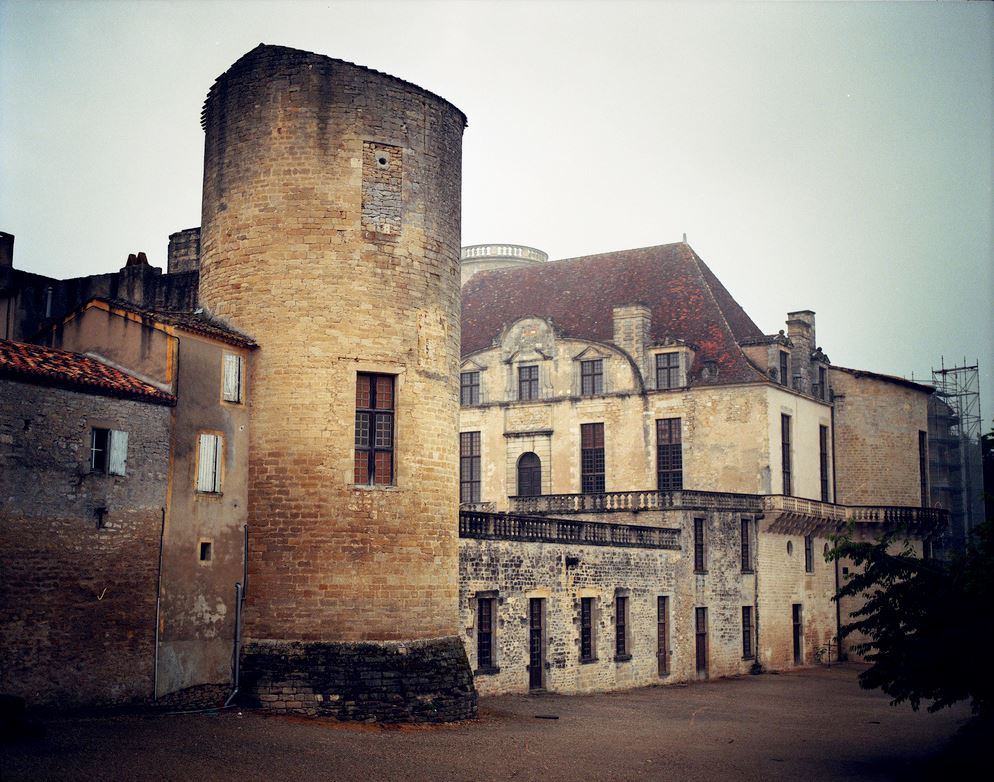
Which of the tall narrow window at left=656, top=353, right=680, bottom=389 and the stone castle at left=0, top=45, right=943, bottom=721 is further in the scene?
the tall narrow window at left=656, top=353, right=680, bottom=389

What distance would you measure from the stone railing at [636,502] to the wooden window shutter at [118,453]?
20.1 m

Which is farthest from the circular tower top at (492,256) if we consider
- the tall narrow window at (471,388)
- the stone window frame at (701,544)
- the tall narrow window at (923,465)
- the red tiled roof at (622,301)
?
the stone window frame at (701,544)

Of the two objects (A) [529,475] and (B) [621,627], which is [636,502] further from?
(A) [529,475]

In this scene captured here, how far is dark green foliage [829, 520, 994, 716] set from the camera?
1594cm

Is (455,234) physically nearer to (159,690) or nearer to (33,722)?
(159,690)

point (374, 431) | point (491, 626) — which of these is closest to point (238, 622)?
point (374, 431)

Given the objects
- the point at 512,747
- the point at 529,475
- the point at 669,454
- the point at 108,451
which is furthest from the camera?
the point at 529,475

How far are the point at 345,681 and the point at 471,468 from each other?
977 inches

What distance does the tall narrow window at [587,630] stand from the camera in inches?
1147

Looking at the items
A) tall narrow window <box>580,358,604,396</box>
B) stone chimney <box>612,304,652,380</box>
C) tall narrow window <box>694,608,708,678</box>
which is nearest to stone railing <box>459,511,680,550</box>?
tall narrow window <box>694,608,708,678</box>

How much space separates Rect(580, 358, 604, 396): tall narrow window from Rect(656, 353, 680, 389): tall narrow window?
216 centimetres

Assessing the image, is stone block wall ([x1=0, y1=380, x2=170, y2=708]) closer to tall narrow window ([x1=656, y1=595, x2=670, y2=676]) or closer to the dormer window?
tall narrow window ([x1=656, y1=595, x2=670, y2=676])

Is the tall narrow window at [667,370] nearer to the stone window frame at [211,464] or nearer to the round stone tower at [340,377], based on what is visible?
the round stone tower at [340,377]

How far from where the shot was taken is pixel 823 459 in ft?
139
